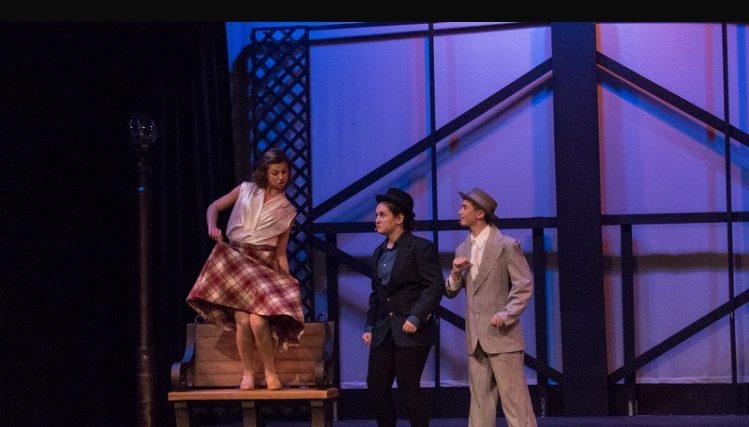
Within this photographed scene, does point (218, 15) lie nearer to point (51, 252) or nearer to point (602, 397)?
point (51, 252)

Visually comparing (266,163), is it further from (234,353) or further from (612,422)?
(612,422)

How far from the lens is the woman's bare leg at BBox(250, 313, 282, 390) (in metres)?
5.57

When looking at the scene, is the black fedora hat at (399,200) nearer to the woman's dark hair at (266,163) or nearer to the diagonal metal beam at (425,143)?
the woman's dark hair at (266,163)

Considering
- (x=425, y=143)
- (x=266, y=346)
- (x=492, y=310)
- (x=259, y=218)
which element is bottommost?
(x=266, y=346)

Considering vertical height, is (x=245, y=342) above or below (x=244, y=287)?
below

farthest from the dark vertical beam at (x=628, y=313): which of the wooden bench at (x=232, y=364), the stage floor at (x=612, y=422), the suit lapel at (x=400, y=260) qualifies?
the wooden bench at (x=232, y=364)

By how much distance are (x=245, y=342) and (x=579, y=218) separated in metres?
3.37

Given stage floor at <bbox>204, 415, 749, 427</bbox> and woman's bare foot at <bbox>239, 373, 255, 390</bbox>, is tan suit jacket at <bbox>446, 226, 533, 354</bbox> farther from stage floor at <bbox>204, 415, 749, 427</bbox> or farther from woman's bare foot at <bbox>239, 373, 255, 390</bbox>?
stage floor at <bbox>204, 415, 749, 427</bbox>

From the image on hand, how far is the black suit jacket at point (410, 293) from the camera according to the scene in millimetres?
5645

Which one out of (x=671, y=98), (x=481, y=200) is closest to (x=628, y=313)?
(x=671, y=98)

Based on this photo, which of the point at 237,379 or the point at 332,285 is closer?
the point at 237,379

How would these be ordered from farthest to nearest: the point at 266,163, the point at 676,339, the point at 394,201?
the point at 676,339, the point at 394,201, the point at 266,163

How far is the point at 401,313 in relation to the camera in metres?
5.69

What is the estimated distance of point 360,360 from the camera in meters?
8.48
